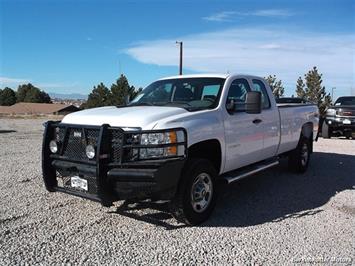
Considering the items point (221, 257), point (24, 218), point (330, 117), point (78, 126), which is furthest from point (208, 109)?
point (330, 117)

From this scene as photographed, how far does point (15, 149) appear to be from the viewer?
12.2 m

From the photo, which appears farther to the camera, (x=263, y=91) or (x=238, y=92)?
(x=263, y=91)

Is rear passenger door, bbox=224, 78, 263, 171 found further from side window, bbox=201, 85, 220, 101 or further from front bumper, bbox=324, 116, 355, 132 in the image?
front bumper, bbox=324, 116, 355, 132

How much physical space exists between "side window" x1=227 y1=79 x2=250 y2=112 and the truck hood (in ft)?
3.71

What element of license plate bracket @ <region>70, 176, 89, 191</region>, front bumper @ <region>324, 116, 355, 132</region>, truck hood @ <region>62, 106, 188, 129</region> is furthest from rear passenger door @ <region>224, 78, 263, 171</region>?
front bumper @ <region>324, 116, 355, 132</region>

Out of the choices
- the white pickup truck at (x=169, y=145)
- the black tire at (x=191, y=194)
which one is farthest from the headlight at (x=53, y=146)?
the black tire at (x=191, y=194)

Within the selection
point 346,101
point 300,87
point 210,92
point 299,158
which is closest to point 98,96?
point 300,87

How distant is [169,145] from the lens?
4754mm

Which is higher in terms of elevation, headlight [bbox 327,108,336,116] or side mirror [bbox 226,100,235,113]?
side mirror [bbox 226,100,235,113]

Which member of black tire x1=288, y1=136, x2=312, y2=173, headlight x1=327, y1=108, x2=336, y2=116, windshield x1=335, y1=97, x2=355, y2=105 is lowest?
black tire x1=288, y1=136, x2=312, y2=173

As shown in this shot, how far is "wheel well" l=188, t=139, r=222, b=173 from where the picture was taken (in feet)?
17.5

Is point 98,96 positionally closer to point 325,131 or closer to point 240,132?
point 325,131

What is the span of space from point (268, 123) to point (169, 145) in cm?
279

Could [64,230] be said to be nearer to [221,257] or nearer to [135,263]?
[135,263]
